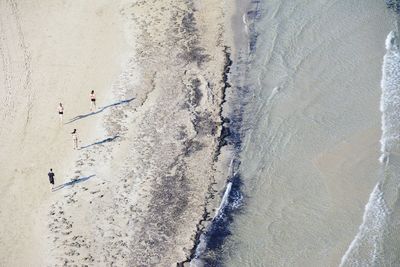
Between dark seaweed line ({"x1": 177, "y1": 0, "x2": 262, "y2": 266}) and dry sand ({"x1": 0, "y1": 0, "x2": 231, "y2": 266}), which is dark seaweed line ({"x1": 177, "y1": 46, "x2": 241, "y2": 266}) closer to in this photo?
dark seaweed line ({"x1": 177, "y1": 0, "x2": 262, "y2": 266})

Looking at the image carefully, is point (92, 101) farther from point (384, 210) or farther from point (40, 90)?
point (384, 210)

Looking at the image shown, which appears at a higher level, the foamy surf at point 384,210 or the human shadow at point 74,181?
the human shadow at point 74,181

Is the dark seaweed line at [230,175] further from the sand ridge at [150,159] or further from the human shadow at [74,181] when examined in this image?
the human shadow at [74,181]

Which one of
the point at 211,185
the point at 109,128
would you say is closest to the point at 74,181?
the point at 109,128

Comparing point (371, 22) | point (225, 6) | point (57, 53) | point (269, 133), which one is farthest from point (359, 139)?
point (57, 53)

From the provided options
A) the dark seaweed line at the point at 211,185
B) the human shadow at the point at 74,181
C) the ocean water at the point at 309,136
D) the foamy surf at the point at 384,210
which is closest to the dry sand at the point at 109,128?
the human shadow at the point at 74,181
